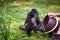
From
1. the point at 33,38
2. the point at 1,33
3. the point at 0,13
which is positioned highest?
the point at 0,13

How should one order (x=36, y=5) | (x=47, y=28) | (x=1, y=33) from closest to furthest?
(x=1, y=33) < (x=47, y=28) < (x=36, y=5)

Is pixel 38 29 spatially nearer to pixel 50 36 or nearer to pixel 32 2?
pixel 50 36

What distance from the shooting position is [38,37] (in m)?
3.70

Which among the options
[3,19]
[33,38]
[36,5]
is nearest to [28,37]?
[33,38]

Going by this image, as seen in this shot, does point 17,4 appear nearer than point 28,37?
No

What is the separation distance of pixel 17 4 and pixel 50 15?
1.87 m

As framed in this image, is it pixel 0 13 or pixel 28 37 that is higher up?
pixel 0 13

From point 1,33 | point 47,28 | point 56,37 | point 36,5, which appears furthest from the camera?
point 36,5

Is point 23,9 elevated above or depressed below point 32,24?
below

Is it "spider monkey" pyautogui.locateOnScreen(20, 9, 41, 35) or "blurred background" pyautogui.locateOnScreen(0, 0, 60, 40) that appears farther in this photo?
"blurred background" pyautogui.locateOnScreen(0, 0, 60, 40)

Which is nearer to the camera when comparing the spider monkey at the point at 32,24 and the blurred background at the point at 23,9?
the spider monkey at the point at 32,24

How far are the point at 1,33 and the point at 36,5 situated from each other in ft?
8.69

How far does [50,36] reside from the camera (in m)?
3.70

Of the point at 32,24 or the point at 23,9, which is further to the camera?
the point at 23,9
